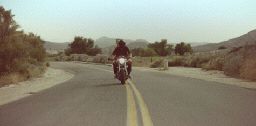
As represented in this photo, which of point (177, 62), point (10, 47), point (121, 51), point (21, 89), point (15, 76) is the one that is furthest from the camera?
point (177, 62)

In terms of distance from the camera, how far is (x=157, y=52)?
125 meters

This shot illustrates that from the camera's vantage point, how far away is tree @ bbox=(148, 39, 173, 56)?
12449 centimetres

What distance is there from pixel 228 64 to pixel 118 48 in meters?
12.8

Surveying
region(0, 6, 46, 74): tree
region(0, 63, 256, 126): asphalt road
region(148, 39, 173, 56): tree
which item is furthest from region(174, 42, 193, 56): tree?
region(0, 63, 256, 126): asphalt road

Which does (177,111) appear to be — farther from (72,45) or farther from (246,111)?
(72,45)

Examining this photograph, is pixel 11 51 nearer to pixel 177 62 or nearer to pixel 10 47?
pixel 10 47

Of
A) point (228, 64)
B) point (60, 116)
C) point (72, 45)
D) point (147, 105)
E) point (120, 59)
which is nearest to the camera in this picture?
point (60, 116)

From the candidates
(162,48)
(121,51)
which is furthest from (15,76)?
(162,48)

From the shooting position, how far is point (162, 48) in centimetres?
12594

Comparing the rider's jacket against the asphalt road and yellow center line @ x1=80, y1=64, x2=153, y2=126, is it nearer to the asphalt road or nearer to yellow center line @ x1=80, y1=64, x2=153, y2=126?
the asphalt road

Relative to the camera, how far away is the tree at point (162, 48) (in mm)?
124488

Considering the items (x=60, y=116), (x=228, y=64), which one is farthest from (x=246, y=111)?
(x=228, y=64)

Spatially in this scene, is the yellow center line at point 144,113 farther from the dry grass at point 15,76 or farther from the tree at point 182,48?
the tree at point 182,48

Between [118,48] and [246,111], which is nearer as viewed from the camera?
[246,111]
